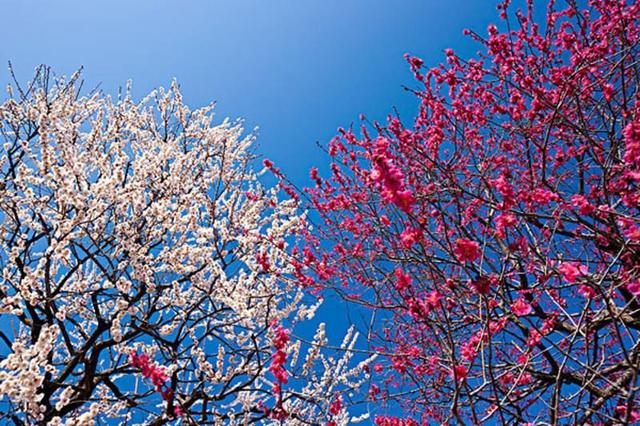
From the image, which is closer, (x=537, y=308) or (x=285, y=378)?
(x=285, y=378)

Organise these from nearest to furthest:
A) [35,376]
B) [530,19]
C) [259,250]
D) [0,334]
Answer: [35,376] → [0,334] → [530,19] → [259,250]

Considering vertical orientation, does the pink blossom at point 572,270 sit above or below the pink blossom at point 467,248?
above

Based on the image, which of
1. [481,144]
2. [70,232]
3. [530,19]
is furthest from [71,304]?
[530,19]

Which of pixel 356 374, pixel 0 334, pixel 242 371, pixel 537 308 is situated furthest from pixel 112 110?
pixel 537 308

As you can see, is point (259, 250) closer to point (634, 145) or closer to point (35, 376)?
point (35, 376)

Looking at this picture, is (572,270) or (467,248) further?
(572,270)

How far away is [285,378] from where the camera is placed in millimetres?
→ 2639

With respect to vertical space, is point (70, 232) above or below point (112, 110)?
below

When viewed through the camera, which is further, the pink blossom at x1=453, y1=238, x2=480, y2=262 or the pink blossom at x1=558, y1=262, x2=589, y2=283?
the pink blossom at x1=558, y1=262, x2=589, y2=283

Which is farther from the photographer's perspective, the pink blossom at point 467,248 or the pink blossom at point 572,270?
the pink blossom at point 572,270

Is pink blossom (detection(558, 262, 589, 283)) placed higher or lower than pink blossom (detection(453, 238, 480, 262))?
higher

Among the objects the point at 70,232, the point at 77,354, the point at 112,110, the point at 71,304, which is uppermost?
the point at 112,110

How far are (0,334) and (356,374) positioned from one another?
4629mm

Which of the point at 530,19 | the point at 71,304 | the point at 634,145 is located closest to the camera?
the point at 634,145
